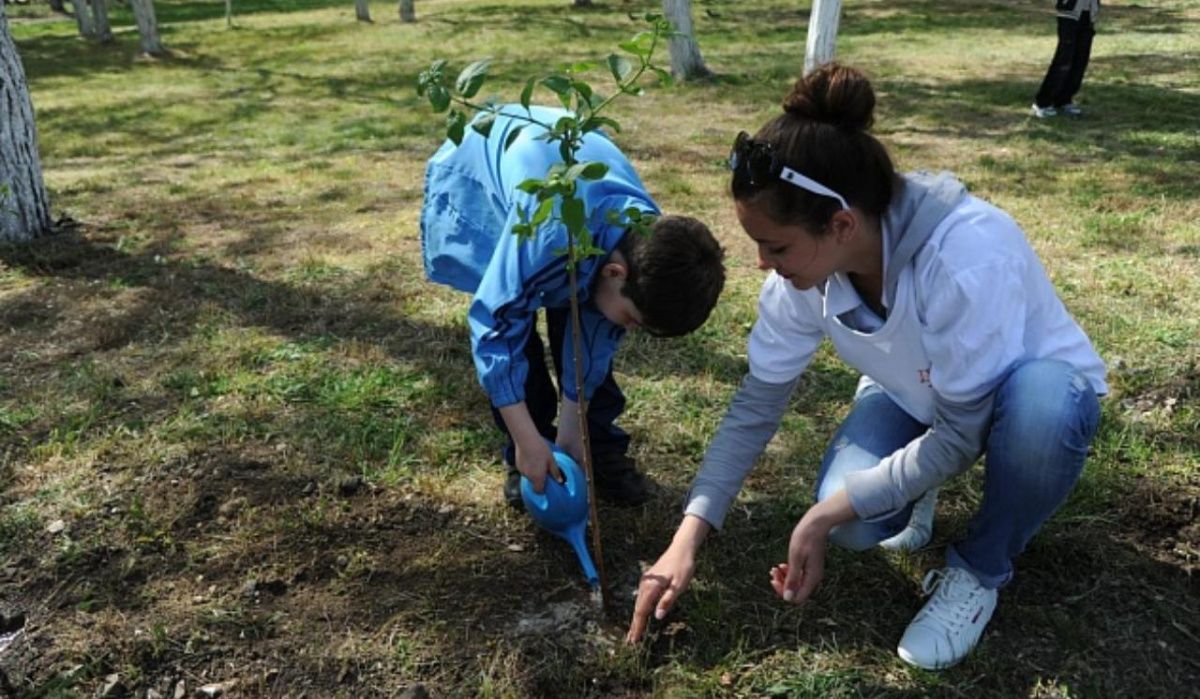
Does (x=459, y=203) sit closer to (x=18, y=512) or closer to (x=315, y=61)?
(x=18, y=512)

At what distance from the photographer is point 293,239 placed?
197 inches

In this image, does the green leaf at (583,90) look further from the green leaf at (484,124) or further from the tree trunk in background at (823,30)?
the tree trunk in background at (823,30)

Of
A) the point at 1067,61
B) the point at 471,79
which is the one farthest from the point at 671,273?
the point at 1067,61

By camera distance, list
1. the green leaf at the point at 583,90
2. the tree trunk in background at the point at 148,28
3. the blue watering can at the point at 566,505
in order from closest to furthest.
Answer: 1. the green leaf at the point at 583,90
2. the blue watering can at the point at 566,505
3. the tree trunk in background at the point at 148,28

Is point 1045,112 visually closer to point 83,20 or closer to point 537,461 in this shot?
point 537,461

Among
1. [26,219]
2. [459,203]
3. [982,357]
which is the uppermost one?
[459,203]

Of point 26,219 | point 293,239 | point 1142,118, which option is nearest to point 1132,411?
point 293,239

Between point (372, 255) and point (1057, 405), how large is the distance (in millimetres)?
3601

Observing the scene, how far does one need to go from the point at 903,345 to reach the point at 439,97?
3.33 feet

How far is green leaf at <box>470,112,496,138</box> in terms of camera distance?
1590mm

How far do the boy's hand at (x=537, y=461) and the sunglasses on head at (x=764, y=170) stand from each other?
732 millimetres

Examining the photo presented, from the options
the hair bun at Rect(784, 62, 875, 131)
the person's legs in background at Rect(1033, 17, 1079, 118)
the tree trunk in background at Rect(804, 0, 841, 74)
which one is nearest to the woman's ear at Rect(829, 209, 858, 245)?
the hair bun at Rect(784, 62, 875, 131)

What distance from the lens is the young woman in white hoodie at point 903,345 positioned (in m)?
1.64

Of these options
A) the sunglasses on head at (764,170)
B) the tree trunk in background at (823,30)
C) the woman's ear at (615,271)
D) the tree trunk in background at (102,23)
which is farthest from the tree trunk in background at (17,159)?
the tree trunk in background at (102,23)
